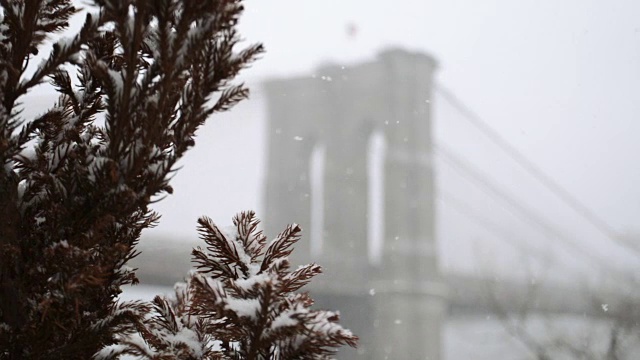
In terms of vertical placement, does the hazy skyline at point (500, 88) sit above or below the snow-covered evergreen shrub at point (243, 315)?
above

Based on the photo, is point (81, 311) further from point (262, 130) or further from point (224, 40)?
point (262, 130)

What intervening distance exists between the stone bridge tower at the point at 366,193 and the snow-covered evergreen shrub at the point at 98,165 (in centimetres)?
493

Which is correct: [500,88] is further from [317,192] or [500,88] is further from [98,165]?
[98,165]

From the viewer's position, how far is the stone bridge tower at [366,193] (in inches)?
235

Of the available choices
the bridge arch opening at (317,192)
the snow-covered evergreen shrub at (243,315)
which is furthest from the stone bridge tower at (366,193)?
the snow-covered evergreen shrub at (243,315)

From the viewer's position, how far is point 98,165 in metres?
0.57

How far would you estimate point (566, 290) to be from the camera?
17.4 ft

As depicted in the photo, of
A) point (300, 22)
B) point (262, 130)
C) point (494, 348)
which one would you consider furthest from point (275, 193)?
point (494, 348)

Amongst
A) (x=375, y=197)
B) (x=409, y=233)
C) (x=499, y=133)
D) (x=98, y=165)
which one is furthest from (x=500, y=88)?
(x=98, y=165)

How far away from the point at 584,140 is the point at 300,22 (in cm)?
337

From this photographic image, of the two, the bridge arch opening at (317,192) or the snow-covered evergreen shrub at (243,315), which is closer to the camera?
the snow-covered evergreen shrub at (243,315)

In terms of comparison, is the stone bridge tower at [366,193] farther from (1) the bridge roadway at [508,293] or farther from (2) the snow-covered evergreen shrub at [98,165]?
(2) the snow-covered evergreen shrub at [98,165]

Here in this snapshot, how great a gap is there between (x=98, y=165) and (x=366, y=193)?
668 centimetres

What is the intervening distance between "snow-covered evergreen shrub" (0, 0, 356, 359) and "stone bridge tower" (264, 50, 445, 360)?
4.93 meters
